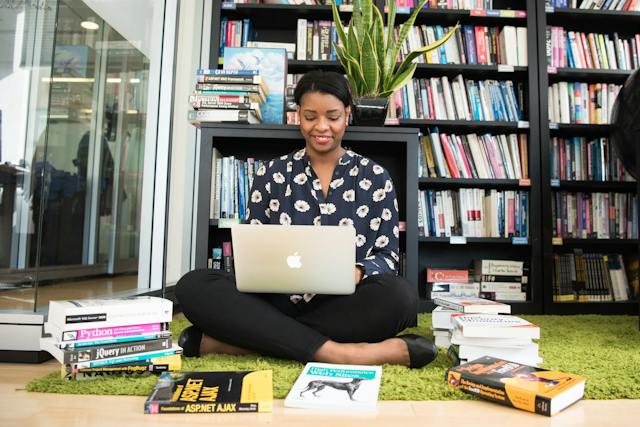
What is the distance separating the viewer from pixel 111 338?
111 cm

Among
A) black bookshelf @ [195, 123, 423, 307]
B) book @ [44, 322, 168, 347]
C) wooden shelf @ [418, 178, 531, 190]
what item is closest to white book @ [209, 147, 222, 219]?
black bookshelf @ [195, 123, 423, 307]

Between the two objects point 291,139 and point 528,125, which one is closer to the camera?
point 291,139

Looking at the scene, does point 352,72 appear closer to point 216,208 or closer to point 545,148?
point 216,208

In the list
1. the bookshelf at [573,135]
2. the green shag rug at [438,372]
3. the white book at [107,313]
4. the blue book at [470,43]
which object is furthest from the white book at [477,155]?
the white book at [107,313]

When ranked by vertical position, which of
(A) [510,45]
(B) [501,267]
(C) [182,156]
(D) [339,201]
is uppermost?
(A) [510,45]

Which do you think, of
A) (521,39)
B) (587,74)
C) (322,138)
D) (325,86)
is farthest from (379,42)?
(587,74)

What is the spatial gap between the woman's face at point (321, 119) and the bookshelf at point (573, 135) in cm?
160

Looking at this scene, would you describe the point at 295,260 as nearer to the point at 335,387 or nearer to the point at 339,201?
the point at 335,387

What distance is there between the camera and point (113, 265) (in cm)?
293

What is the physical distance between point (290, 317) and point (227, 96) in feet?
3.11

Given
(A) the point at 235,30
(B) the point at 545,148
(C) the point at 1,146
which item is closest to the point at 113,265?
(C) the point at 1,146

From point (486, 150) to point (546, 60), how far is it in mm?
607

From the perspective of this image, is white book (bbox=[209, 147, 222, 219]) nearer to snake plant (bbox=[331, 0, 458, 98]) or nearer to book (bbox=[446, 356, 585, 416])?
snake plant (bbox=[331, 0, 458, 98])

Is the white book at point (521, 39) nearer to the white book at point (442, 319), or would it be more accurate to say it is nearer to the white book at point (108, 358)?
the white book at point (442, 319)
